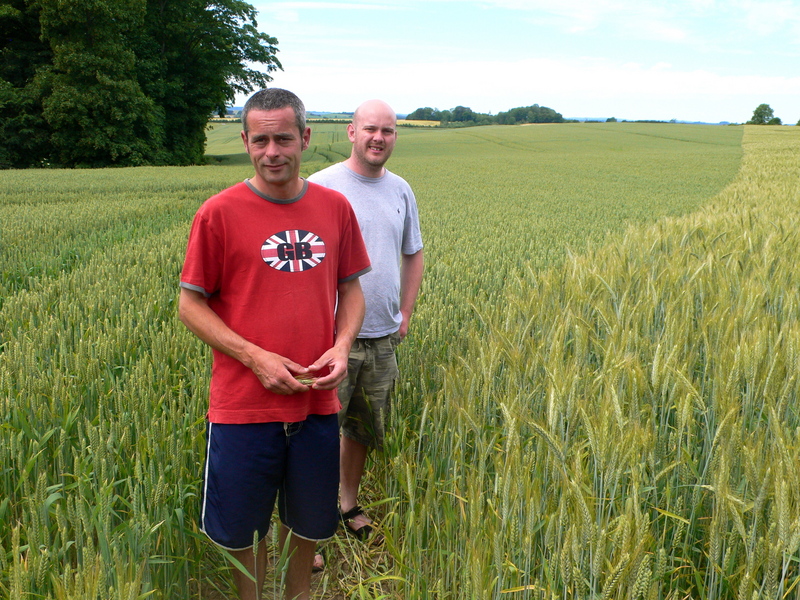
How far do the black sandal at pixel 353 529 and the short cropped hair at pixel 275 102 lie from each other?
1.57 metres

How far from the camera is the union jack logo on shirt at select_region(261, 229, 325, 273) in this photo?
1884mm

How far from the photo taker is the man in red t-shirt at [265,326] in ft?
6.09

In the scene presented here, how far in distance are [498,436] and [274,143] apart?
4.03ft

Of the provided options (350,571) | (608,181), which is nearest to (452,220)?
(350,571)

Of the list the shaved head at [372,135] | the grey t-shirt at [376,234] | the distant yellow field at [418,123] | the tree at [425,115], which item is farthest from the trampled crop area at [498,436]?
the tree at [425,115]

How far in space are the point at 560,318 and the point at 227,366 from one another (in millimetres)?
1480

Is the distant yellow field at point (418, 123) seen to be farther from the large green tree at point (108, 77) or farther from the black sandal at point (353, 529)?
the black sandal at point (353, 529)

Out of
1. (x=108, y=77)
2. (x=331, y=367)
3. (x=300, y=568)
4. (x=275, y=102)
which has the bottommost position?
(x=300, y=568)

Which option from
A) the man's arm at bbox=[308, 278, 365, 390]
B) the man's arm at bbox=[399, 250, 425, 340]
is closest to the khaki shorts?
the man's arm at bbox=[399, 250, 425, 340]

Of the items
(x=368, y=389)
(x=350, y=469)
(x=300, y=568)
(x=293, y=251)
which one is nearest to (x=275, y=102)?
(x=293, y=251)

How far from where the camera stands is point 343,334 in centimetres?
208

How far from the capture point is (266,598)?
2.29 metres

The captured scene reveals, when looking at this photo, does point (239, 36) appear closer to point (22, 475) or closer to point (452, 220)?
point (452, 220)

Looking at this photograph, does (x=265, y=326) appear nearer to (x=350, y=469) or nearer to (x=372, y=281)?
(x=372, y=281)
